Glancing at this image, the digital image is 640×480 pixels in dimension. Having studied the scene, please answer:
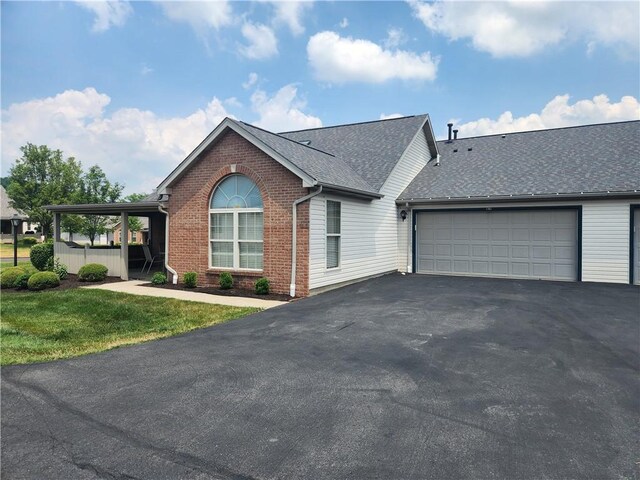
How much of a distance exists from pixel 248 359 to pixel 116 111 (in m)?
17.8

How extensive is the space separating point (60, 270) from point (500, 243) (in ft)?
51.5

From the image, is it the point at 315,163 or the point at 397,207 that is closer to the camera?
the point at 315,163

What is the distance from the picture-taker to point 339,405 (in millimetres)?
4109

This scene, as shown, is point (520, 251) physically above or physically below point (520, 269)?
above

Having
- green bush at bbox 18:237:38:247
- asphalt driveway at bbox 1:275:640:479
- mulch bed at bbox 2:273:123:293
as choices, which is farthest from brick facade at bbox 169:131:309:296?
green bush at bbox 18:237:38:247

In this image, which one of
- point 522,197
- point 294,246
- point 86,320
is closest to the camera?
point 86,320

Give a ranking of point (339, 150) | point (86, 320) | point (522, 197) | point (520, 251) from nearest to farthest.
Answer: point (86, 320)
point (522, 197)
point (520, 251)
point (339, 150)

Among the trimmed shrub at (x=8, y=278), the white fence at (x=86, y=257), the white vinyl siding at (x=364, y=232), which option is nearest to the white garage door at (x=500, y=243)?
the white vinyl siding at (x=364, y=232)

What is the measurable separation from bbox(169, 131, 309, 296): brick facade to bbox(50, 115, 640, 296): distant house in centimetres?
3

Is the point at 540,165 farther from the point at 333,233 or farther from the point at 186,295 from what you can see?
the point at 186,295

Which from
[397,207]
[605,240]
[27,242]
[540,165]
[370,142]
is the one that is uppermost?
[370,142]

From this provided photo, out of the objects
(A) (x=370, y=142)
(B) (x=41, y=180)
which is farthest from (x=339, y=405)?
(B) (x=41, y=180)

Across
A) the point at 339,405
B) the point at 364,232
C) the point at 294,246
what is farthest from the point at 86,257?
the point at 339,405

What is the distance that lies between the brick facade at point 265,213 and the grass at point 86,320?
2.08 metres
